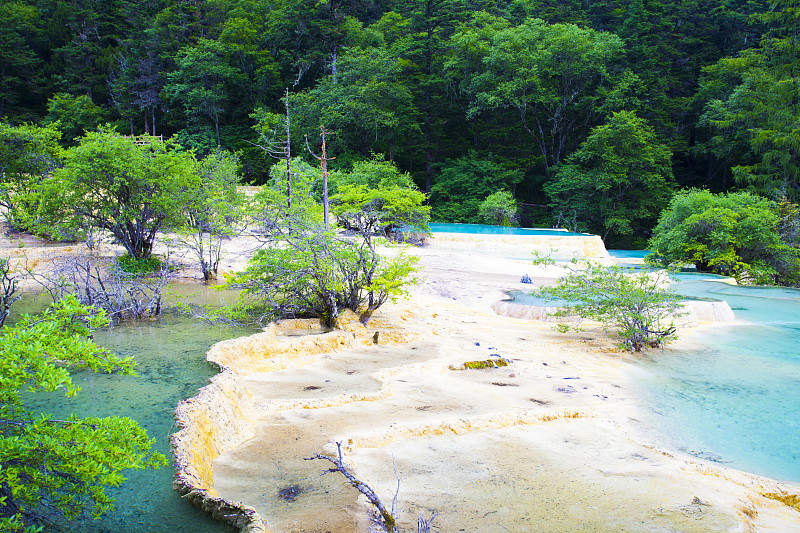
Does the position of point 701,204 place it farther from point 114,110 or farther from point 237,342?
point 114,110

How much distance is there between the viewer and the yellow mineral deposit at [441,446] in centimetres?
414

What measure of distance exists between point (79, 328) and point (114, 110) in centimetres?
4354

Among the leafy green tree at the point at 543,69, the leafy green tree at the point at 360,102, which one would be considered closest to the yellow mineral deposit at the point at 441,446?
the leafy green tree at the point at 360,102

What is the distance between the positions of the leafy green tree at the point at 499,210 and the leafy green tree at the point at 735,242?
374 inches

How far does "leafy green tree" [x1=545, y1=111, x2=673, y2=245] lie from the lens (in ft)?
91.9

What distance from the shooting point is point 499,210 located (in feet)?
91.7

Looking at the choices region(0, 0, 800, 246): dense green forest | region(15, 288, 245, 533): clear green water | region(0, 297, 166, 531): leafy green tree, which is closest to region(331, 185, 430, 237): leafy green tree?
region(0, 0, 800, 246): dense green forest

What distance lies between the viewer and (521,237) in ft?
70.4

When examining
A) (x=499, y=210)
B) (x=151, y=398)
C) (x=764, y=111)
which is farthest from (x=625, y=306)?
(x=764, y=111)

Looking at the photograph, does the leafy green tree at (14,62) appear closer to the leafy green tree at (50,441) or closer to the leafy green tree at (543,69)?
the leafy green tree at (543,69)

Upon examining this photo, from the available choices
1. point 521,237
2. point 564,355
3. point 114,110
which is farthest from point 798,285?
point 114,110

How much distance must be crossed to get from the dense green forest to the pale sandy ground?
21.6 meters

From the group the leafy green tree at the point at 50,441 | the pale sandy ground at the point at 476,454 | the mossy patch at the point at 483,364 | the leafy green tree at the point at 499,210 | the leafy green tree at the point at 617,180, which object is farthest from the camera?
the leafy green tree at the point at 617,180

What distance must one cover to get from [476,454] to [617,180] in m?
26.3
